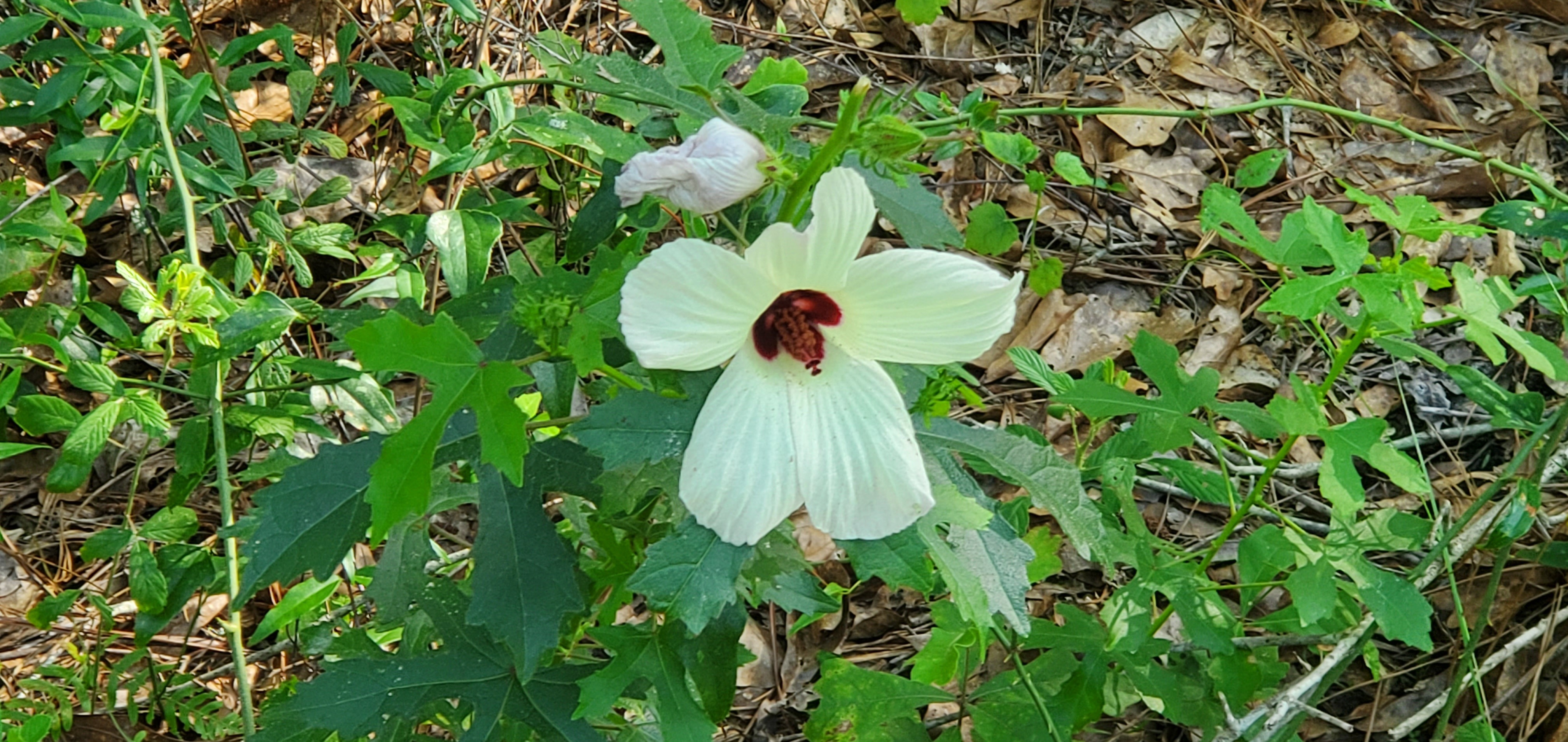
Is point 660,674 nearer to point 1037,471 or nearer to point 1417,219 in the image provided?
point 1037,471

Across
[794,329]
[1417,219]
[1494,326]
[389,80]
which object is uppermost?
[794,329]

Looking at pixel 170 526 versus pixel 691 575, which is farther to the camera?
pixel 170 526

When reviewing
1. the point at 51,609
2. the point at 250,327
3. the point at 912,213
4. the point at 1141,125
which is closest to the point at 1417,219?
the point at 912,213

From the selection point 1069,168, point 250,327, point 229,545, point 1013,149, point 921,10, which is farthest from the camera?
point 1069,168

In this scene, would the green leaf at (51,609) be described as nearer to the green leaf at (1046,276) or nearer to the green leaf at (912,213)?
the green leaf at (912,213)

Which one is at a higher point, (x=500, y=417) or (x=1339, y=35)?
(x=500, y=417)

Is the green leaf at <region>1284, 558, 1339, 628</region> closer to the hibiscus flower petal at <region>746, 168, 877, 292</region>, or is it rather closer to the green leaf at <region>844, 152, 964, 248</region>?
the green leaf at <region>844, 152, 964, 248</region>
